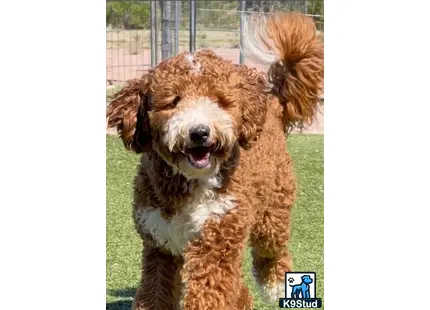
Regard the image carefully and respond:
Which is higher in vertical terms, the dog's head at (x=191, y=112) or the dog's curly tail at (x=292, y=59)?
the dog's curly tail at (x=292, y=59)

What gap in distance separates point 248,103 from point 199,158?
0.35m

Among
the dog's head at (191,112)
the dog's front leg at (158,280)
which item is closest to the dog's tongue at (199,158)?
the dog's head at (191,112)

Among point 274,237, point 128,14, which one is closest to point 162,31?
point 128,14

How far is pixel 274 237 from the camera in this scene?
4098 millimetres

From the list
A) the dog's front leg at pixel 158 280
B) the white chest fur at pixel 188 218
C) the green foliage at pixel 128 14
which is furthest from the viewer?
the green foliage at pixel 128 14

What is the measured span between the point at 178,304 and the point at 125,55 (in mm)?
3060

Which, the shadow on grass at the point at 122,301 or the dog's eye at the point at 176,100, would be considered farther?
the shadow on grass at the point at 122,301

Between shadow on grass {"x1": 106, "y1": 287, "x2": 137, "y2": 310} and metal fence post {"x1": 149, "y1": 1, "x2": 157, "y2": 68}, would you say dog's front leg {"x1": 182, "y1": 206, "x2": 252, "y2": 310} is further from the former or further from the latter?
metal fence post {"x1": 149, "y1": 1, "x2": 157, "y2": 68}

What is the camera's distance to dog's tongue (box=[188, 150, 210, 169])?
10.3 ft

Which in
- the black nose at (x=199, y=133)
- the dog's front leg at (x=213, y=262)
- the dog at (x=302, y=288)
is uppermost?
the black nose at (x=199, y=133)

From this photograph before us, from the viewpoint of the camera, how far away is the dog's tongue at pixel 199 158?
3.13 m

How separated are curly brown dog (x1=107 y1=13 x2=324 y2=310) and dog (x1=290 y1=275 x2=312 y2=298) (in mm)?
357

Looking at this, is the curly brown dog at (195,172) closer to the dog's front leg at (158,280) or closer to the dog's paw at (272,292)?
the dog's front leg at (158,280)
